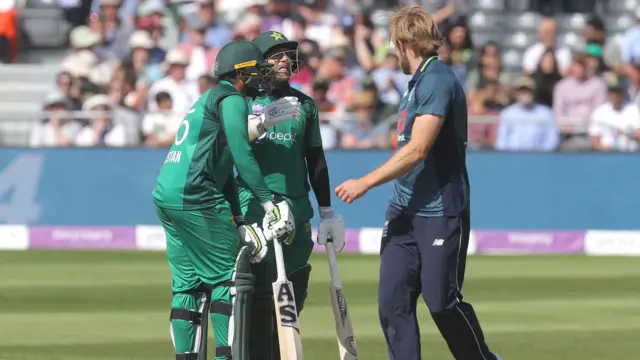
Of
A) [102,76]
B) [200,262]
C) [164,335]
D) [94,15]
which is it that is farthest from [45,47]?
[200,262]

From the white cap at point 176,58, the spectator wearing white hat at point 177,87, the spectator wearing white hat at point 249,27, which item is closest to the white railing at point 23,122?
the spectator wearing white hat at point 177,87

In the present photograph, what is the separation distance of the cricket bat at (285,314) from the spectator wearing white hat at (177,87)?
9.81m

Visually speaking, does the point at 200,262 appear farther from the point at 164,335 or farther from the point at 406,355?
the point at 164,335

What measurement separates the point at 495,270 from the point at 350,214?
2.45 meters

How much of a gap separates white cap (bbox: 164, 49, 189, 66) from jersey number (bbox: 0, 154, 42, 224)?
2539 mm

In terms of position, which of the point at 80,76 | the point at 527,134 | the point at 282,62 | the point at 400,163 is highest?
the point at 282,62

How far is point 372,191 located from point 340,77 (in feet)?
7.77

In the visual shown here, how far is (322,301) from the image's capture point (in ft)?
35.6

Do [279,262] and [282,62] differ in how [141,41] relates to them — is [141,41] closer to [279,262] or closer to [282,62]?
Result: [282,62]

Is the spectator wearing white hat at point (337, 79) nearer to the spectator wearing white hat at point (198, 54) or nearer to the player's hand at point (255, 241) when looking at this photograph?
the spectator wearing white hat at point (198, 54)

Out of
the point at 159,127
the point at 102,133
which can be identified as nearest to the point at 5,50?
the point at 102,133

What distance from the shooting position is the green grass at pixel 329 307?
8.48m

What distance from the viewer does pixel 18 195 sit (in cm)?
1518

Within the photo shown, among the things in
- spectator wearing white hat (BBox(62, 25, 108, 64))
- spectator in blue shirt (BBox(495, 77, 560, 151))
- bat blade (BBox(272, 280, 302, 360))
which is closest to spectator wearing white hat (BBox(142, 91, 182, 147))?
spectator wearing white hat (BBox(62, 25, 108, 64))
